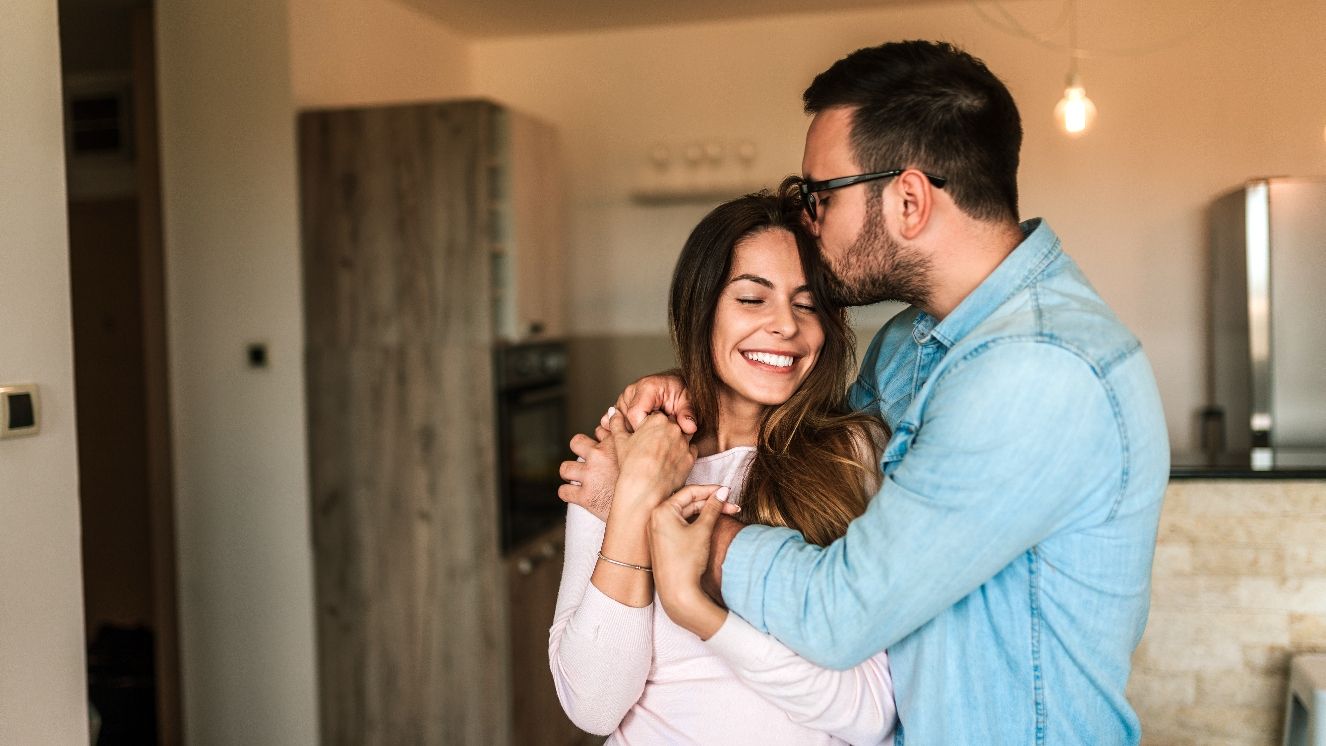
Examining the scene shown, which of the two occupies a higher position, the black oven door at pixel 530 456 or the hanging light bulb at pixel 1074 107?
the hanging light bulb at pixel 1074 107

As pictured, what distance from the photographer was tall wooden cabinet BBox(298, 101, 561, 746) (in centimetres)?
362

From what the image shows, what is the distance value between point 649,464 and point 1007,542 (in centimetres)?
Result: 47

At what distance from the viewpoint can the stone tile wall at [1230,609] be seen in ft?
9.30

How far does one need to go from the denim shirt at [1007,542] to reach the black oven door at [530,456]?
2392 mm

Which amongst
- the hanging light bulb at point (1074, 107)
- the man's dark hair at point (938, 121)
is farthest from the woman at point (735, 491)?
the hanging light bulb at point (1074, 107)

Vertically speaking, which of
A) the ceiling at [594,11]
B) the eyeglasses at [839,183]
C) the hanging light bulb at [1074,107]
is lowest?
the eyeglasses at [839,183]

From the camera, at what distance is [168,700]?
386 centimetres

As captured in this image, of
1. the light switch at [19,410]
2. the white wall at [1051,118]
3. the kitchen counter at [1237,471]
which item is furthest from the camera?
the white wall at [1051,118]

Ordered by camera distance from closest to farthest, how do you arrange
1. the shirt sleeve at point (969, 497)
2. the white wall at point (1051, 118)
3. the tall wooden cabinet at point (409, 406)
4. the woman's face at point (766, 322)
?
the shirt sleeve at point (969, 497), the woman's face at point (766, 322), the tall wooden cabinet at point (409, 406), the white wall at point (1051, 118)

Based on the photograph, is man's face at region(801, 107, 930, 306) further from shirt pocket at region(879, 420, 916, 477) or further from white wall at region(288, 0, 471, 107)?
white wall at region(288, 0, 471, 107)

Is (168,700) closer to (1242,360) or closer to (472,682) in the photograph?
(472,682)

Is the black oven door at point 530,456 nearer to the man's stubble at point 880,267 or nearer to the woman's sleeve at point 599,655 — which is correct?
the woman's sleeve at point 599,655

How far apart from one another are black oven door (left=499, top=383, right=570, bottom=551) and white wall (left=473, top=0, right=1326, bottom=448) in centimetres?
107

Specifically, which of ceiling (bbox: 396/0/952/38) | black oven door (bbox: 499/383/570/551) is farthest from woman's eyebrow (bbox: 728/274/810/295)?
ceiling (bbox: 396/0/952/38)
